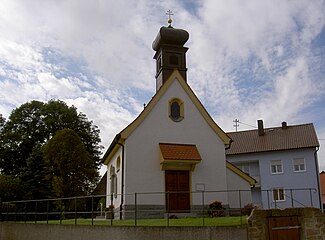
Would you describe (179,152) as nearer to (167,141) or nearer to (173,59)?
(167,141)

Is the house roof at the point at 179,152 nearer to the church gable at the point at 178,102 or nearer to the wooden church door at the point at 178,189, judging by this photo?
the wooden church door at the point at 178,189

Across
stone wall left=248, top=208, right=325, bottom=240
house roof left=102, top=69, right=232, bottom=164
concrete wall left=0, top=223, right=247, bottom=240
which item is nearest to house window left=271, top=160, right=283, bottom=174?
house roof left=102, top=69, right=232, bottom=164

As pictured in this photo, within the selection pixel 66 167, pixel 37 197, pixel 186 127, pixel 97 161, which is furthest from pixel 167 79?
pixel 97 161

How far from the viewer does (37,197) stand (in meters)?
32.9

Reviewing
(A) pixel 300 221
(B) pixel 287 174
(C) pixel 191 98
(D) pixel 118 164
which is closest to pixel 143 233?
(A) pixel 300 221

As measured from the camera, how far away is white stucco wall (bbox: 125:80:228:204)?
19.8 m

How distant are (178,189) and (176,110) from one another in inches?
168

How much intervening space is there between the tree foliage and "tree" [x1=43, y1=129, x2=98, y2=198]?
4224 millimetres

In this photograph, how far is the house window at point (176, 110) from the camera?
2147 cm

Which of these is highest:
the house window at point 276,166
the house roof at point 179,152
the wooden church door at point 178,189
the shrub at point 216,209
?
the house window at point 276,166

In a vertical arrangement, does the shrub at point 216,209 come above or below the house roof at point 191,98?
below

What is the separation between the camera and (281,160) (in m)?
39.7

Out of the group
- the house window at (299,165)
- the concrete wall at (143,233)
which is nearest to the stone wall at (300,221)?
the concrete wall at (143,233)

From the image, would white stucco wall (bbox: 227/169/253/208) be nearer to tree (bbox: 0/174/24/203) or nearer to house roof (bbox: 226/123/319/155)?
tree (bbox: 0/174/24/203)
